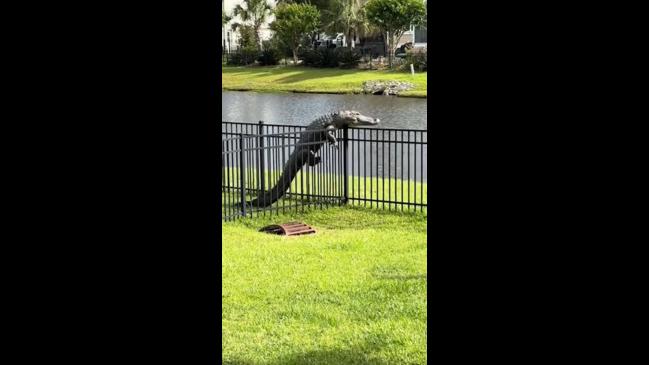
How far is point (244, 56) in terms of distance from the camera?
61.1 meters

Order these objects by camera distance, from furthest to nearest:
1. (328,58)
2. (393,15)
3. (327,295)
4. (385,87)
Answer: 1. (328,58)
2. (393,15)
3. (385,87)
4. (327,295)

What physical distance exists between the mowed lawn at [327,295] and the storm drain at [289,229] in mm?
192

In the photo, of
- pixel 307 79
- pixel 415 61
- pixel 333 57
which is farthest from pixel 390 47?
pixel 307 79

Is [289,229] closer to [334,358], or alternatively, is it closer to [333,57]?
[334,358]

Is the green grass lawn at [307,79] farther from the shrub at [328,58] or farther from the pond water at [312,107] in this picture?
the pond water at [312,107]

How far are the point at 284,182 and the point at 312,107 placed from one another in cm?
2339

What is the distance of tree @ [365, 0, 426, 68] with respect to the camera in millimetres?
55469

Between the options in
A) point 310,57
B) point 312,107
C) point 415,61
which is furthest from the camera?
point 310,57

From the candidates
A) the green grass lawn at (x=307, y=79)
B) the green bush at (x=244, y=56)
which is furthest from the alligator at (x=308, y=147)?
the green bush at (x=244, y=56)
